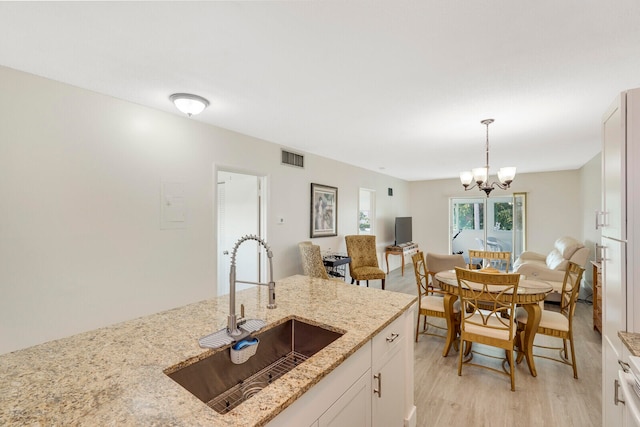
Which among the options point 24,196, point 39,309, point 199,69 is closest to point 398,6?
point 199,69

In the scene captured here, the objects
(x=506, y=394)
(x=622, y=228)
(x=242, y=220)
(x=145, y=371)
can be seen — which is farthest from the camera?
(x=242, y=220)

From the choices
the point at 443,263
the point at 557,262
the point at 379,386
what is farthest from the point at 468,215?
the point at 379,386

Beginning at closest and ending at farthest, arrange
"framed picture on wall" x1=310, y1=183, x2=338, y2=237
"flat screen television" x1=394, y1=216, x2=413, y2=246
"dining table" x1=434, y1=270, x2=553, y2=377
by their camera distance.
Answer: "dining table" x1=434, y1=270, x2=553, y2=377 → "framed picture on wall" x1=310, y1=183, x2=338, y2=237 → "flat screen television" x1=394, y1=216, x2=413, y2=246

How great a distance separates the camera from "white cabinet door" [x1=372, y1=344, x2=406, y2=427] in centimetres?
143

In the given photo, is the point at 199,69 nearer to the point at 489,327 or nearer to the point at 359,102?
the point at 359,102

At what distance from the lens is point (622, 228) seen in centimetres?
133

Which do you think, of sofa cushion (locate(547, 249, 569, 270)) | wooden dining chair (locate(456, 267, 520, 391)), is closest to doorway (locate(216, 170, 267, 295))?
wooden dining chair (locate(456, 267, 520, 391))

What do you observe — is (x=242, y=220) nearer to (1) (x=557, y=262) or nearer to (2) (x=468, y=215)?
(1) (x=557, y=262)

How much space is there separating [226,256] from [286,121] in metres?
2.22

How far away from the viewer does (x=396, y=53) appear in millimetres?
1745

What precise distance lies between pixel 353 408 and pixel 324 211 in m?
3.67

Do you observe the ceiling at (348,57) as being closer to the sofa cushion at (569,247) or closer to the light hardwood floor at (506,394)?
the sofa cushion at (569,247)

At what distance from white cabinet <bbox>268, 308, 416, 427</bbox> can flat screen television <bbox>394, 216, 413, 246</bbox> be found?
5200mm

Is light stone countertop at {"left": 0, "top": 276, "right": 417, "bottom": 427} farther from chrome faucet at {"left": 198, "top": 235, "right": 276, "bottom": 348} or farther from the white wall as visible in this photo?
the white wall
